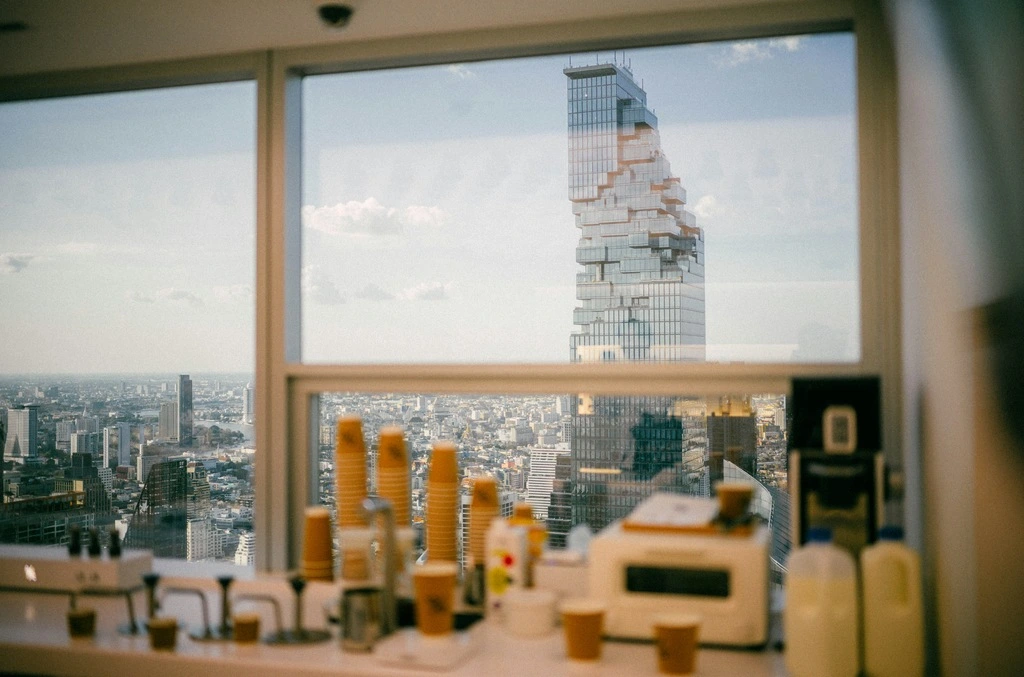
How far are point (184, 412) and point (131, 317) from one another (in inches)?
15.6

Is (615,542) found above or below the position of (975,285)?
below

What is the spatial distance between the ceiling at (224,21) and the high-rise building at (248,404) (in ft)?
3.62

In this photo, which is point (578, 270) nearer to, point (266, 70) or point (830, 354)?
point (830, 354)

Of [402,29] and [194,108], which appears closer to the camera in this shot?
[402,29]

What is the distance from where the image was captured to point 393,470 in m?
2.46

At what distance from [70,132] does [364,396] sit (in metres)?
1.48

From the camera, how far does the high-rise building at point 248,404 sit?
2.96 metres

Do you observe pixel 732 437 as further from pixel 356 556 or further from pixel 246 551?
pixel 246 551

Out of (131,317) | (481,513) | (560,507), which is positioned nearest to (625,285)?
(560,507)

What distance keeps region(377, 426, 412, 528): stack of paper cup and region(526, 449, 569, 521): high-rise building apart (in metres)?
0.40

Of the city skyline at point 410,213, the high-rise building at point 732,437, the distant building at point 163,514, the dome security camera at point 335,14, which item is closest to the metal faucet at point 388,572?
the city skyline at point 410,213

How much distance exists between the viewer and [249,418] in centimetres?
297

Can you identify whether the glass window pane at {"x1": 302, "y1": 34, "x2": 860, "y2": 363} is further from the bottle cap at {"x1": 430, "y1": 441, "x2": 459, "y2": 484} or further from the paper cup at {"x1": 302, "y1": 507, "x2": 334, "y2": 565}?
the paper cup at {"x1": 302, "y1": 507, "x2": 334, "y2": 565}

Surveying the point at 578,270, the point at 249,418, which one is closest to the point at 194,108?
the point at 249,418
